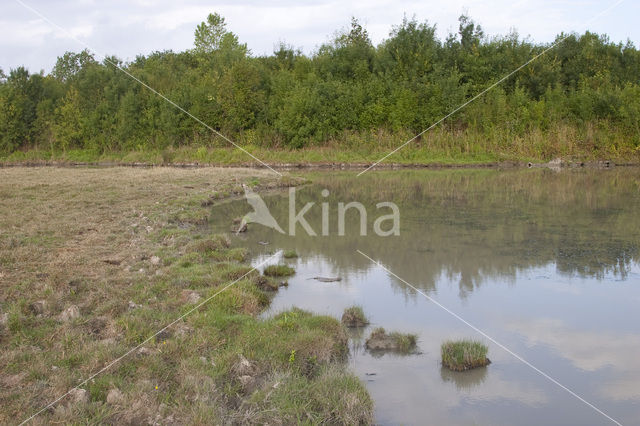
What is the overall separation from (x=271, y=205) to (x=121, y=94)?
103 feet

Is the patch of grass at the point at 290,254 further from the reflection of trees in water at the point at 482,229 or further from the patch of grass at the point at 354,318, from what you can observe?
the patch of grass at the point at 354,318

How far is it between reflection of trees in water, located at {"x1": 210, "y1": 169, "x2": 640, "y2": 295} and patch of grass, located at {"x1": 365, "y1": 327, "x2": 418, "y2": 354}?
224cm

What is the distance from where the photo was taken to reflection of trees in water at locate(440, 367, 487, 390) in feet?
16.5

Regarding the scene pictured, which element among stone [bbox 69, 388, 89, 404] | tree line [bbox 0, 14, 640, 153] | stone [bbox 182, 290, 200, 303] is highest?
tree line [bbox 0, 14, 640, 153]

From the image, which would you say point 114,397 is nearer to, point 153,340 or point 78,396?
point 78,396

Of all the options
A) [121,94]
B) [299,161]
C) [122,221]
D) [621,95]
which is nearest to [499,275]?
[122,221]

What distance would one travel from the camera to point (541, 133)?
32.9 m

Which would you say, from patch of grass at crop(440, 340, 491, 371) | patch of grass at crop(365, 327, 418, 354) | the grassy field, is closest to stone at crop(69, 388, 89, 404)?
the grassy field

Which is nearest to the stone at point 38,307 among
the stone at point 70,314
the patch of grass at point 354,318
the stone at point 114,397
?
the stone at point 70,314

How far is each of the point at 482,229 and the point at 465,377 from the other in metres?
7.53

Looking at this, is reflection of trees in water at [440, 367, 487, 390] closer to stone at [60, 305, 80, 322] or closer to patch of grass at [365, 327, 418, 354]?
patch of grass at [365, 327, 418, 354]

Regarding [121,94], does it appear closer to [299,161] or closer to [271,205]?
[299,161]

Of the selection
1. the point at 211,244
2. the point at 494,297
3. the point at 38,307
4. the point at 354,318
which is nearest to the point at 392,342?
the point at 354,318

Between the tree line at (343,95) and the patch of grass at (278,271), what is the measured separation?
27822 mm
